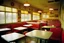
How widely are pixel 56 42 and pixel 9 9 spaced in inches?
183

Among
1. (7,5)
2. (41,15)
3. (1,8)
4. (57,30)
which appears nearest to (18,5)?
(7,5)

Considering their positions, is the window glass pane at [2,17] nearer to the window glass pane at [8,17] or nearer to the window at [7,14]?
the window at [7,14]

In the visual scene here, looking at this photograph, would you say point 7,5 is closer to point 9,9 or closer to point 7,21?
point 9,9

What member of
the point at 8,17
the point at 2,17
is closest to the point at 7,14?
the point at 8,17

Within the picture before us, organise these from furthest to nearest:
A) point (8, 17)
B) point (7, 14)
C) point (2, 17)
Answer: point (8, 17), point (7, 14), point (2, 17)

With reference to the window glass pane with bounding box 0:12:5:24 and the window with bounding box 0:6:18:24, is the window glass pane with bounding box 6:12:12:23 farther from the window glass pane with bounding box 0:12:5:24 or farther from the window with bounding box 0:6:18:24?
the window glass pane with bounding box 0:12:5:24

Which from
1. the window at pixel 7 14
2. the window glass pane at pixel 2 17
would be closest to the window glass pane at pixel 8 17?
the window at pixel 7 14

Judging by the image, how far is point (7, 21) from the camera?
7.08m

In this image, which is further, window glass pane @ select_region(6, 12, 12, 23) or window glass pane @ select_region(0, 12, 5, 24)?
window glass pane @ select_region(6, 12, 12, 23)

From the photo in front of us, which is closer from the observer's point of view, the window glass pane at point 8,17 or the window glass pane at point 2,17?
the window glass pane at point 2,17

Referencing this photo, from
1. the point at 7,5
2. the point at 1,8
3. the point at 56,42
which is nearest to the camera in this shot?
the point at 56,42

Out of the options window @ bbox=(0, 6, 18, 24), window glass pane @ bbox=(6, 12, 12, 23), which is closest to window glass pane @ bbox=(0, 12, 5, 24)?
window @ bbox=(0, 6, 18, 24)

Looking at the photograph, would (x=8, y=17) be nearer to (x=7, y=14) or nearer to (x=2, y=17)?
(x=7, y=14)

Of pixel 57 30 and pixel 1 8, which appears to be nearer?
pixel 57 30
